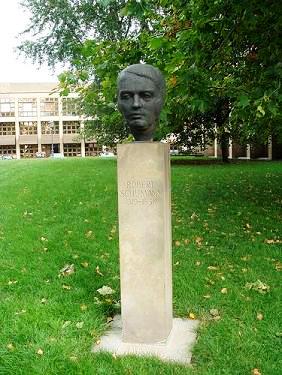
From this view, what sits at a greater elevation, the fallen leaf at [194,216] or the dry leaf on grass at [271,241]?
the fallen leaf at [194,216]

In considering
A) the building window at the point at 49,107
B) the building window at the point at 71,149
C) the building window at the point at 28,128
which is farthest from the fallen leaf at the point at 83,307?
the building window at the point at 28,128

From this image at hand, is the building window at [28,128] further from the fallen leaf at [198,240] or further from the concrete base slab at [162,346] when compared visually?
the concrete base slab at [162,346]

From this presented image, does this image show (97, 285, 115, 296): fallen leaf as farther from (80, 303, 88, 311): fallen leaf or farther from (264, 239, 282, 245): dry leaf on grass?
(264, 239, 282, 245): dry leaf on grass

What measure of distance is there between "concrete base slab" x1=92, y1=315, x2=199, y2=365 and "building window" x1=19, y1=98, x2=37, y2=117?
96879 millimetres

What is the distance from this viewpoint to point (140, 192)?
4020 millimetres

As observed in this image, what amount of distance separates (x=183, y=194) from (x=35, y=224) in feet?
15.1

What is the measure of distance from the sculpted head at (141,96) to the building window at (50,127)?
95.1m

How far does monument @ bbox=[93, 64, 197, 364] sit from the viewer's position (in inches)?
157

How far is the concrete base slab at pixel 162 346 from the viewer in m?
3.94

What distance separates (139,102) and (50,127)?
317ft

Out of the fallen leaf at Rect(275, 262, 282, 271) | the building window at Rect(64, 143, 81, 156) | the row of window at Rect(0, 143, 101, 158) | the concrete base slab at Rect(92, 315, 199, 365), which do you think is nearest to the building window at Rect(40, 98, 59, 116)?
the row of window at Rect(0, 143, 101, 158)

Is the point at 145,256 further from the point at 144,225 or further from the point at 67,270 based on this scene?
the point at 67,270

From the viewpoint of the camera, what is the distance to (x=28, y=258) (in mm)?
6570

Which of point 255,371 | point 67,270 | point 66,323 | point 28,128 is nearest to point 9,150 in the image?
point 28,128
